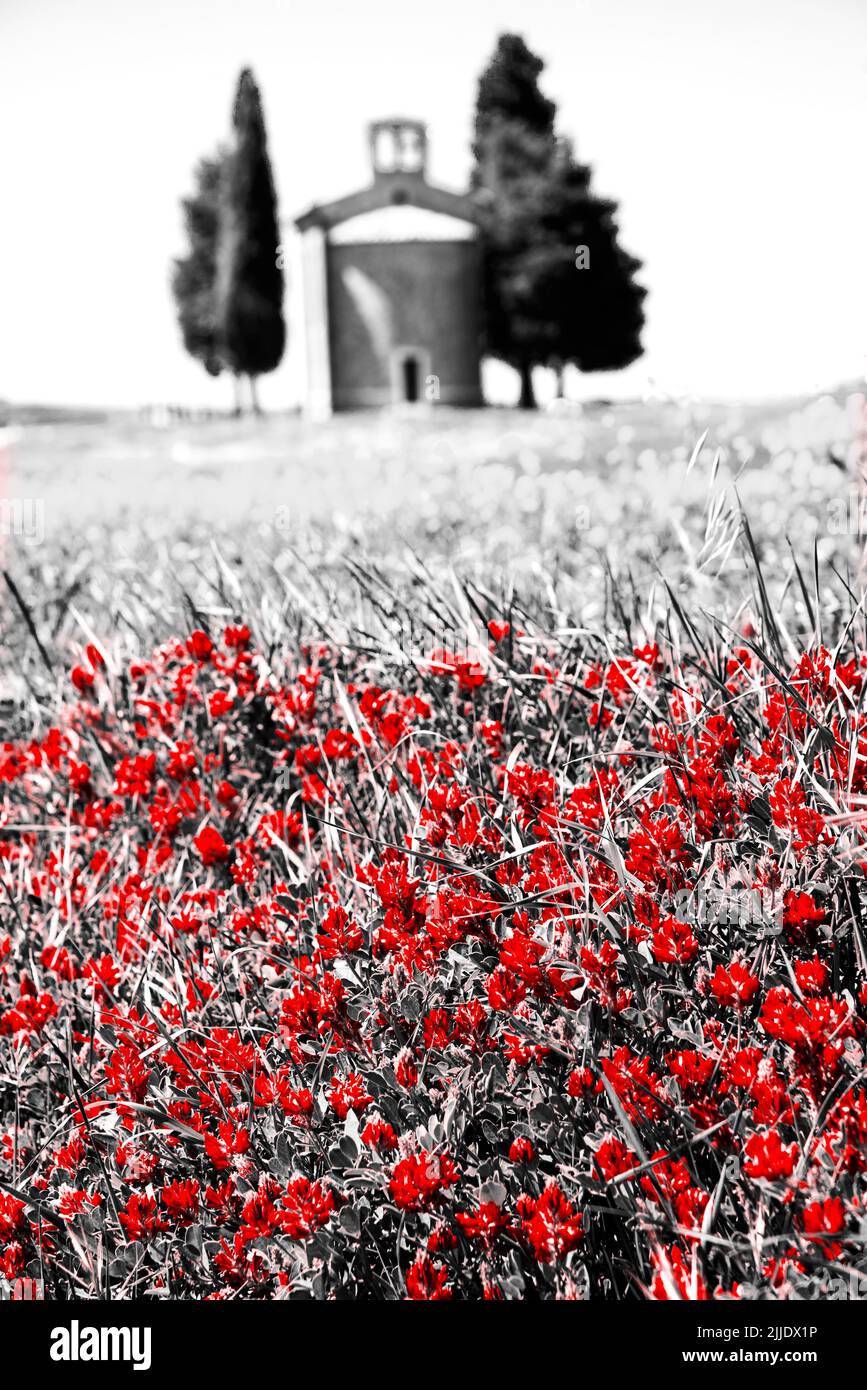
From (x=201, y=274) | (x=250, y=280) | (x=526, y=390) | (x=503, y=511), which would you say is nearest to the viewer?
(x=503, y=511)

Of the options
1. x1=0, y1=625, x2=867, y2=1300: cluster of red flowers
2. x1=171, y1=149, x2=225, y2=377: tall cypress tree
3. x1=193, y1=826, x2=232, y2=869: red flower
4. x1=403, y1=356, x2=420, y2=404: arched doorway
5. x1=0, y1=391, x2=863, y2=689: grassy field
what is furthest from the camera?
x1=403, y1=356, x2=420, y2=404: arched doorway

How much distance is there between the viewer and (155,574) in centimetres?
476

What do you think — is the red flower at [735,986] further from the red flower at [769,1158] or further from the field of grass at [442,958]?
the red flower at [769,1158]

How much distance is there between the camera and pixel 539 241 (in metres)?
13.6

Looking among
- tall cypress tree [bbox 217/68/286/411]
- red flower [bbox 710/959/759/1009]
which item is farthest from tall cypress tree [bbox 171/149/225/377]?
red flower [bbox 710/959/759/1009]

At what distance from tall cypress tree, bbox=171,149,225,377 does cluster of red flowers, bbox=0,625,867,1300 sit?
68.8 ft

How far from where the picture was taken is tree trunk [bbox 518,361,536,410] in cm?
1431

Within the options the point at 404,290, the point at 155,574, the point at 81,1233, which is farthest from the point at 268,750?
the point at 404,290

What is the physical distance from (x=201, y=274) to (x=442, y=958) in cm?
2515

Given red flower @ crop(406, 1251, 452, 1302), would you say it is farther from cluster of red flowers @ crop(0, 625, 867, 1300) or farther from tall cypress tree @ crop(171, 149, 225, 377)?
tall cypress tree @ crop(171, 149, 225, 377)

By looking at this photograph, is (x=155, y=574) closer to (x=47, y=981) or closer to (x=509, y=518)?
(x=509, y=518)

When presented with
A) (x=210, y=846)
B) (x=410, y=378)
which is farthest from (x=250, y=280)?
(x=210, y=846)

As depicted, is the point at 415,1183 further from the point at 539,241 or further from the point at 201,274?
the point at 201,274
